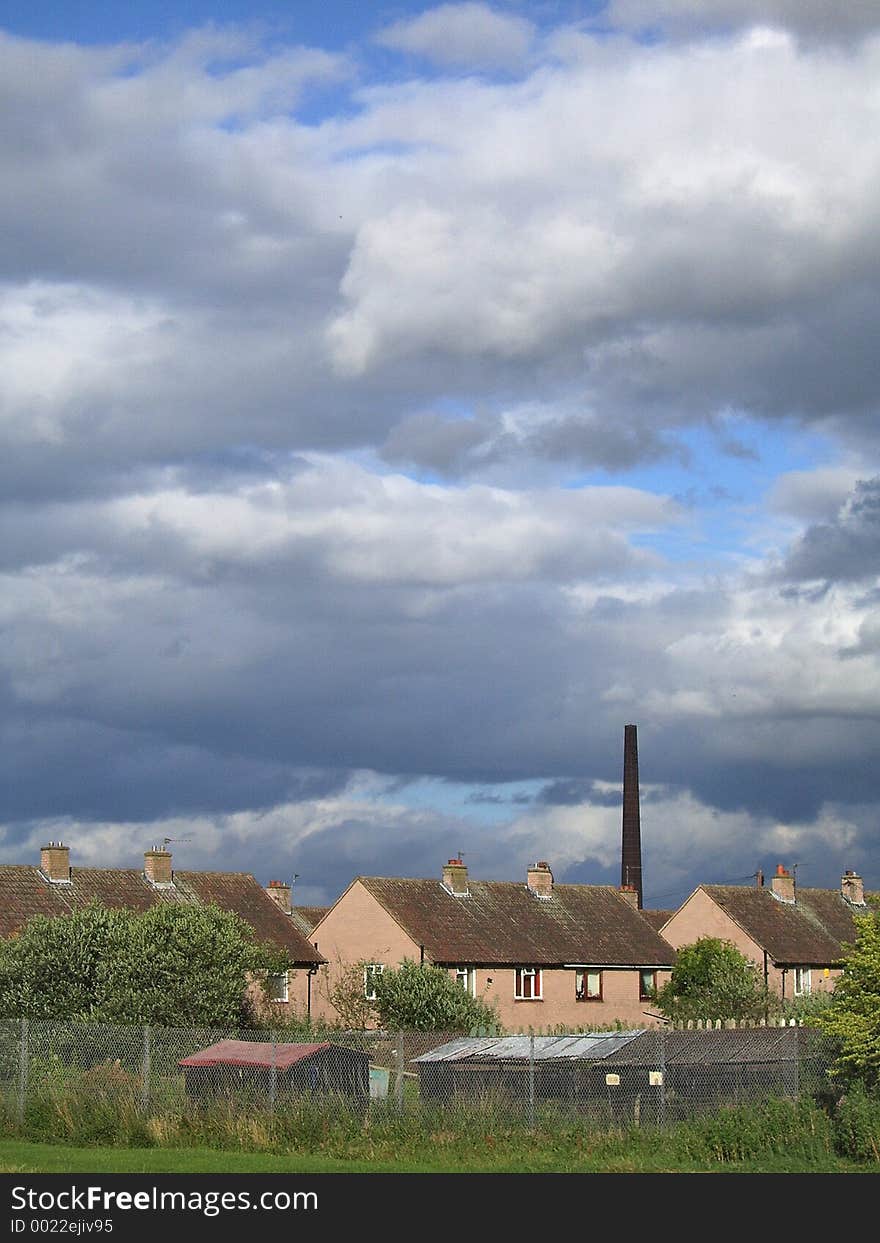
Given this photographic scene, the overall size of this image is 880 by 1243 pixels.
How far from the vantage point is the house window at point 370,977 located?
5144 centimetres

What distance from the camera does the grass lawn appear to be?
22625 millimetres

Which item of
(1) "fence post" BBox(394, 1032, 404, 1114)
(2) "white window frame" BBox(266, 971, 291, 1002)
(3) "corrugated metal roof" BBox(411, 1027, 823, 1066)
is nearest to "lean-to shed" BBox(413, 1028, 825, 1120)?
(3) "corrugated metal roof" BBox(411, 1027, 823, 1066)

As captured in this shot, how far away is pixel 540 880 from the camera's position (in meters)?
69.8

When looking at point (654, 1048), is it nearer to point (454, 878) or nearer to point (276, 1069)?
point (276, 1069)

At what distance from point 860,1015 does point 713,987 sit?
35.7 m

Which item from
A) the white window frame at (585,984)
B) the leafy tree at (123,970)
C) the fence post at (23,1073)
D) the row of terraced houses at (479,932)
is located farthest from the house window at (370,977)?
the fence post at (23,1073)

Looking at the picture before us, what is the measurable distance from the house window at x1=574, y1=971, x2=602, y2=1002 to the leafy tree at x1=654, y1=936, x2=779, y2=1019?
2.41 m

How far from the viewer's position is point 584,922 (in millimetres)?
68750

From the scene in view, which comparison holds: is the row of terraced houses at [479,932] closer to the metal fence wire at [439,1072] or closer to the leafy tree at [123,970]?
the leafy tree at [123,970]

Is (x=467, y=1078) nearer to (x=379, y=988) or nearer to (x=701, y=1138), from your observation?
(x=701, y=1138)

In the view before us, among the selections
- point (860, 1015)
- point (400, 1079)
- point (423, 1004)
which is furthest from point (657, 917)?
point (860, 1015)

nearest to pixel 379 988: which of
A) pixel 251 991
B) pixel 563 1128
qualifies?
pixel 251 991
